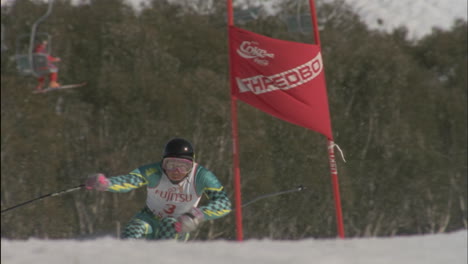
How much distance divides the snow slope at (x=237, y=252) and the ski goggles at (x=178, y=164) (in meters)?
2.75

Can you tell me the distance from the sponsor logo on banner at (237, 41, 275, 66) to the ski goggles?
9.98ft

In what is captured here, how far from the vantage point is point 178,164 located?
5355 millimetres

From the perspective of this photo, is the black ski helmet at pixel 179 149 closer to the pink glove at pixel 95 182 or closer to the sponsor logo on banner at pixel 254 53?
the pink glove at pixel 95 182

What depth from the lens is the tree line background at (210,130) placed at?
21406 mm

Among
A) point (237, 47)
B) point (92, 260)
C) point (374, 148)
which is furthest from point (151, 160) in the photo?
point (92, 260)

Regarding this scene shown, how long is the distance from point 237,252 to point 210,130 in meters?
19.3

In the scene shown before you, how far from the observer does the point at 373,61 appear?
23.8m

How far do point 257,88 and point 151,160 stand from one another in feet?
44.4

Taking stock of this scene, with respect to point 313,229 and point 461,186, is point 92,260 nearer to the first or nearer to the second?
point 313,229

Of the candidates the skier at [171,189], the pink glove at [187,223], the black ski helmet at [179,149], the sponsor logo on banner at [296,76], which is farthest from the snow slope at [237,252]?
the sponsor logo on banner at [296,76]

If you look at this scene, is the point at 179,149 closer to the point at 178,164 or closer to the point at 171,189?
the point at 178,164

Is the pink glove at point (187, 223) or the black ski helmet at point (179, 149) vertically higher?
the black ski helmet at point (179, 149)

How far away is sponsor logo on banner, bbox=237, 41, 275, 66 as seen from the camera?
823 centimetres

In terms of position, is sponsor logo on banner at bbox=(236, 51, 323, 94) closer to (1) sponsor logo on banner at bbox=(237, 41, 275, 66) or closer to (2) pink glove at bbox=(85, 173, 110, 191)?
(1) sponsor logo on banner at bbox=(237, 41, 275, 66)
